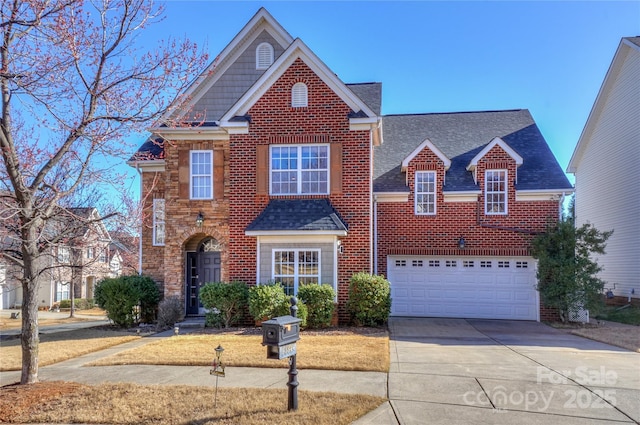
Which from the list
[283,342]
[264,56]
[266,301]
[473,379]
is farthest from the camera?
[264,56]

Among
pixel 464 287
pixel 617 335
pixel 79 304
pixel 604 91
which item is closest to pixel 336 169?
pixel 464 287

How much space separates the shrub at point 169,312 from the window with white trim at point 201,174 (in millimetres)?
3359

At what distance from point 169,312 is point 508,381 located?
391 inches

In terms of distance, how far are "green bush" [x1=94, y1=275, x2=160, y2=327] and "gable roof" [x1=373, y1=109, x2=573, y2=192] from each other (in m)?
8.46

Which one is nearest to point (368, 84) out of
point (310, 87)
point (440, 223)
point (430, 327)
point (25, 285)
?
point (310, 87)

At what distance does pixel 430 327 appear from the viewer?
42.6 feet

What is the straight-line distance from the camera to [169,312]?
13422 mm

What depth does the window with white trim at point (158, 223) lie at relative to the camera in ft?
51.3

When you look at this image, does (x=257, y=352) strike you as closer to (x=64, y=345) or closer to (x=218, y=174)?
(x=64, y=345)

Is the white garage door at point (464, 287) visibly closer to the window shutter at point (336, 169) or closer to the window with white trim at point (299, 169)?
the window shutter at point (336, 169)

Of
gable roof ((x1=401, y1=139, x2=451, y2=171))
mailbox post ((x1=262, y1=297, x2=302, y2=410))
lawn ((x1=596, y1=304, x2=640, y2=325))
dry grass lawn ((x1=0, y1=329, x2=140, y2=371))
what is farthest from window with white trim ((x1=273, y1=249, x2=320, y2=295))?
lawn ((x1=596, y1=304, x2=640, y2=325))

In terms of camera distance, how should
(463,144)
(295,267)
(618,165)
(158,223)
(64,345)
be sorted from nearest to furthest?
(64,345) < (295,267) < (158,223) < (463,144) < (618,165)

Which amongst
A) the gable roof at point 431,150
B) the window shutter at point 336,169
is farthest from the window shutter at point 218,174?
the gable roof at point 431,150

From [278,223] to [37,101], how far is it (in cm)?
739
